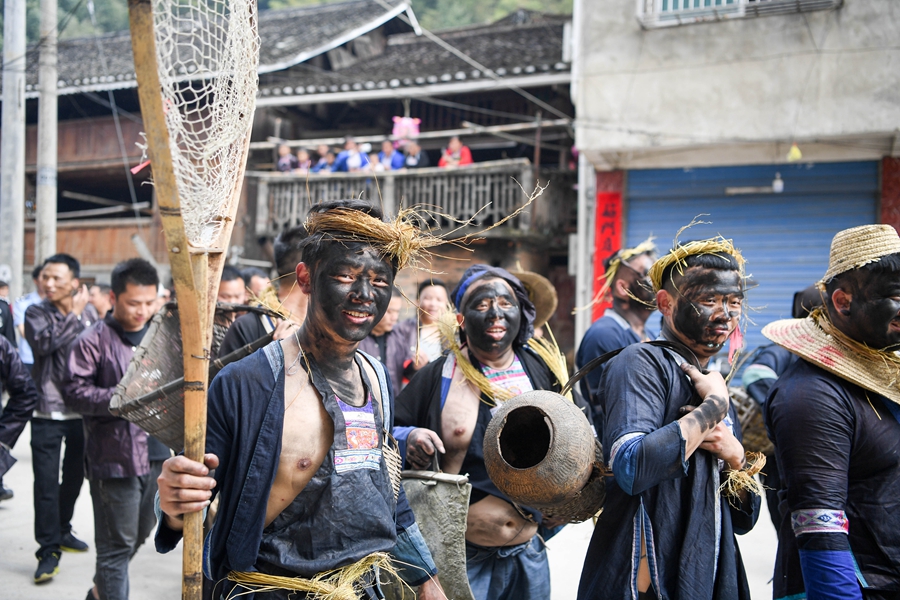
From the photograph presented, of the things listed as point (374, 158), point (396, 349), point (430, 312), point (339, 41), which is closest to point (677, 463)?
point (396, 349)

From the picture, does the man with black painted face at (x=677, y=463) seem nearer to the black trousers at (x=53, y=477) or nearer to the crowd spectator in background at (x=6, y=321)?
the black trousers at (x=53, y=477)

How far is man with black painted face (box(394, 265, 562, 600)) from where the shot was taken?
3.19 meters

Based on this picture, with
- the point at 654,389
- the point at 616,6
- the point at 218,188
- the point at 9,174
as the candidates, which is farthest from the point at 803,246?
the point at 9,174

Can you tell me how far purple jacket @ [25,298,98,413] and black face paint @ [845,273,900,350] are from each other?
502 centimetres

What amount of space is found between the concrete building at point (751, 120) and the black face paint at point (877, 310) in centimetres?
774

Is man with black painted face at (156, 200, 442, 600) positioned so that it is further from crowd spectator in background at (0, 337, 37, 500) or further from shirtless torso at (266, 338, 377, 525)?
crowd spectator in background at (0, 337, 37, 500)

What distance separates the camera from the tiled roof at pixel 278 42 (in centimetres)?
1462

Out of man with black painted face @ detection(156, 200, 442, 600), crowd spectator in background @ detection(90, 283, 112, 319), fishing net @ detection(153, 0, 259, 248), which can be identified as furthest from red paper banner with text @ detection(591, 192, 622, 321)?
fishing net @ detection(153, 0, 259, 248)

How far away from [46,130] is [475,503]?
29.6ft

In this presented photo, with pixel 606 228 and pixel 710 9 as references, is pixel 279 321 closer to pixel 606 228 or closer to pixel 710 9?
pixel 606 228

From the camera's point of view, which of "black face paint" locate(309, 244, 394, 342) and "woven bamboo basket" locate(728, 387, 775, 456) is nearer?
"black face paint" locate(309, 244, 394, 342)

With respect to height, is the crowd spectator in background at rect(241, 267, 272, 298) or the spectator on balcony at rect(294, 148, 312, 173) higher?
the spectator on balcony at rect(294, 148, 312, 173)

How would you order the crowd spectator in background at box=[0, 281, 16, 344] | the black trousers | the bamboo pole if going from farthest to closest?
the crowd spectator in background at box=[0, 281, 16, 344] < the black trousers < the bamboo pole

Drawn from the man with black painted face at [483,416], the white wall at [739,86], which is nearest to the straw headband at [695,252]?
the man with black painted face at [483,416]
